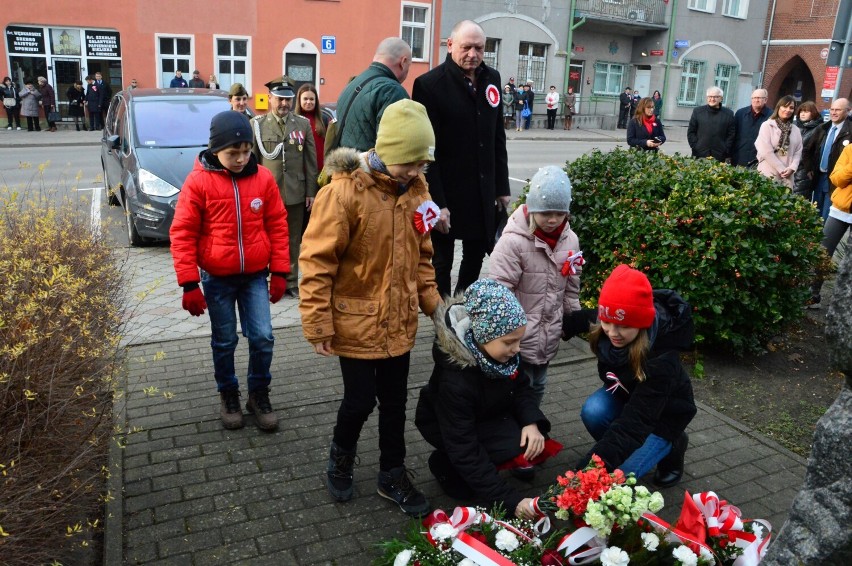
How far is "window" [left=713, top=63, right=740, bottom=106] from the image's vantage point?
39.3m

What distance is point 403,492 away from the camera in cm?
364

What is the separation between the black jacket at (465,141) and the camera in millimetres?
5055

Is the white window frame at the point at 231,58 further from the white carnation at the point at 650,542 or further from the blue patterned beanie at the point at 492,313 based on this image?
the white carnation at the point at 650,542

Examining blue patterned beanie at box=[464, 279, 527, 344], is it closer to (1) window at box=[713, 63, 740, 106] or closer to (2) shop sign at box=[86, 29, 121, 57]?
(2) shop sign at box=[86, 29, 121, 57]

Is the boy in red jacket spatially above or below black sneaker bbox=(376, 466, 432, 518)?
above

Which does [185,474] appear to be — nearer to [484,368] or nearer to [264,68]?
[484,368]

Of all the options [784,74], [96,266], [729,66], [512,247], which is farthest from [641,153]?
[784,74]

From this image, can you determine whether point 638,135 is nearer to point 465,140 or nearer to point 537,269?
point 465,140

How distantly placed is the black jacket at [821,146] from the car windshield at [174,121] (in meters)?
7.06

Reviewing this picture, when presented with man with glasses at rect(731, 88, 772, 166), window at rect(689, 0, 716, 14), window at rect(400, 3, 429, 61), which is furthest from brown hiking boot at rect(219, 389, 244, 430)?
window at rect(689, 0, 716, 14)

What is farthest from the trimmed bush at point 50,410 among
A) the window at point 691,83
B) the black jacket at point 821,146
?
the window at point 691,83

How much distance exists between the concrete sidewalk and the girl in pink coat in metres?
0.69

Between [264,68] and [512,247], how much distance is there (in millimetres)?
24831

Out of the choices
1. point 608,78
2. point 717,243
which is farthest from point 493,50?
point 717,243
